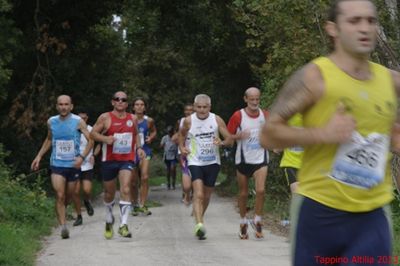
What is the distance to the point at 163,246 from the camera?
11031mm

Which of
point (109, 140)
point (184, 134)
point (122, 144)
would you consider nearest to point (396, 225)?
point (184, 134)

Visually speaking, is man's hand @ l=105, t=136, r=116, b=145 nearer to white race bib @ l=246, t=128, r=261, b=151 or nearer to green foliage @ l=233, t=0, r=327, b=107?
white race bib @ l=246, t=128, r=261, b=151

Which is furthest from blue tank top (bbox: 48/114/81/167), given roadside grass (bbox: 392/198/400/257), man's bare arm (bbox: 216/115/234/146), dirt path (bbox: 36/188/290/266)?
roadside grass (bbox: 392/198/400/257)

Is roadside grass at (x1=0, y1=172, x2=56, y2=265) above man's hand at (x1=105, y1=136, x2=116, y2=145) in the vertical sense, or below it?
below

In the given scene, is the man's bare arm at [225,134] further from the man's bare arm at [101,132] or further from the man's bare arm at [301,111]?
the man's bare arm at [301,111]

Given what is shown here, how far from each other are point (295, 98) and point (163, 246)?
23.8 feet

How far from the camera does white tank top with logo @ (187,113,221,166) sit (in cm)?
1201

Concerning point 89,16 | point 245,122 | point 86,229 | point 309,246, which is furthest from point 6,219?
point 89,16

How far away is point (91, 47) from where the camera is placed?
23.4 m

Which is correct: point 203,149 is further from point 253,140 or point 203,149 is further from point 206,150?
point 253,140

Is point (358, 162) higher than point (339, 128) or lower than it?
lower

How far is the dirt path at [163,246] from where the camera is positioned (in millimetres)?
9680

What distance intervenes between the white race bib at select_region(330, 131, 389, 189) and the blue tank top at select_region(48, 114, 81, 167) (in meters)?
9.08

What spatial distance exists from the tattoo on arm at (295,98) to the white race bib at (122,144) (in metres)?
8.06
